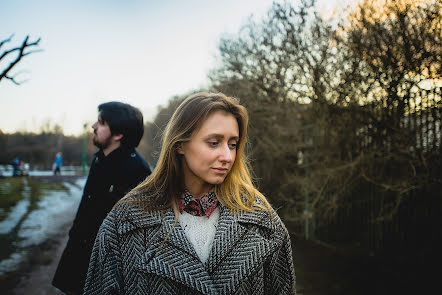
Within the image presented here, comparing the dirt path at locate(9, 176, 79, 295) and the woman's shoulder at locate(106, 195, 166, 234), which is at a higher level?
the woman's shoulder at locate(106, 195, 166, 234)

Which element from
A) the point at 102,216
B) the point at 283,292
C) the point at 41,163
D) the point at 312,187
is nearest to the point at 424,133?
the point at 312,187

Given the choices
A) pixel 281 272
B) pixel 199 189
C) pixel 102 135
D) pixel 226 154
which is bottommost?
pixel 281 272

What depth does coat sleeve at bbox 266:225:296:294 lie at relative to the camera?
183 centimetres

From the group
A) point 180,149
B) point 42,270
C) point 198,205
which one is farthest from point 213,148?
point 42,270

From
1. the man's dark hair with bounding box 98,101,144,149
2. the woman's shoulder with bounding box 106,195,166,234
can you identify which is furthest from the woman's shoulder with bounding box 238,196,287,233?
the man's dark hair with bounding box 98,101,144,149

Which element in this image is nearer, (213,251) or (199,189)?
(213,251)

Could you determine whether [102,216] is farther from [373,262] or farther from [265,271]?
[373,262]

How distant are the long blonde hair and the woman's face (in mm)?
46

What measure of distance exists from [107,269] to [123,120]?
1.44 meters

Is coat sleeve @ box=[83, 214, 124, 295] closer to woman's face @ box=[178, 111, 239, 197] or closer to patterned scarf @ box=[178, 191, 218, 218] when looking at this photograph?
patterned scarf @ box=[178, 191, 218, 218]

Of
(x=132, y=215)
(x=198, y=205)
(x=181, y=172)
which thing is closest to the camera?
(x=132, y=215)

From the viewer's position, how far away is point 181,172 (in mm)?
2076

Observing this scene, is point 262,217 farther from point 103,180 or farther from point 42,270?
point 42,270

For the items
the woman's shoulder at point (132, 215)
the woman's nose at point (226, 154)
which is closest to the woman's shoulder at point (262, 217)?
the woman's nose at point (226, 154)
